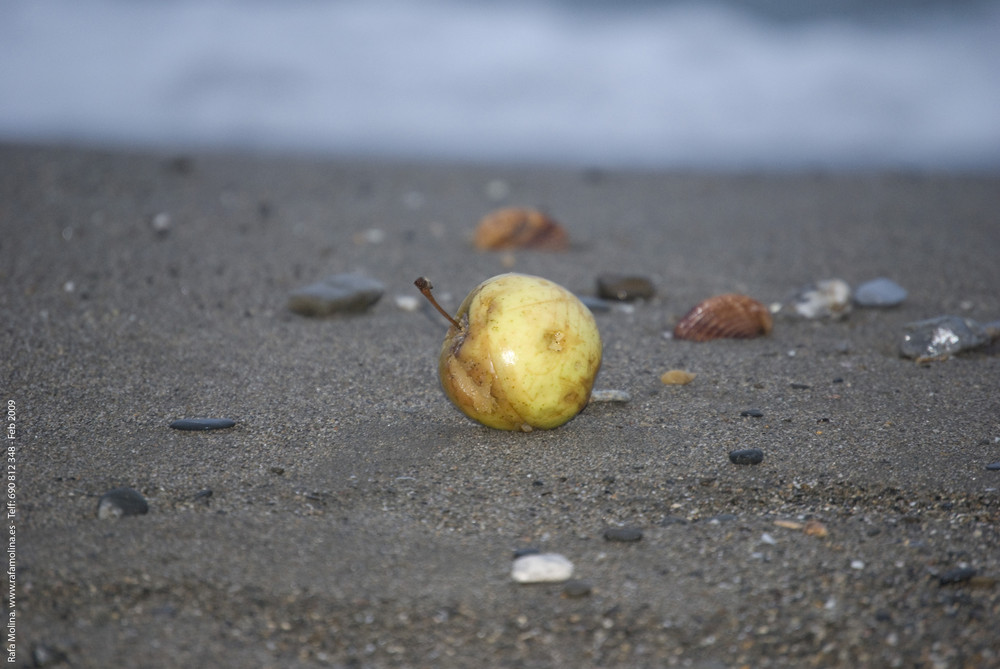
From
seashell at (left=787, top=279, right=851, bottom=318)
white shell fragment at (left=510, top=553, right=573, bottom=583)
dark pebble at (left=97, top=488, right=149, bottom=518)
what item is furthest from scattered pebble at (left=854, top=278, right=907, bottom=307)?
dark pebble at (left=97, top=488, right=149, bottom=518)

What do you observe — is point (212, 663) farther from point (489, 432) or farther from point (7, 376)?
point (7, 376)

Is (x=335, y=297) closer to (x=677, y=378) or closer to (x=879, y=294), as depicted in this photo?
(x=677, y=378)

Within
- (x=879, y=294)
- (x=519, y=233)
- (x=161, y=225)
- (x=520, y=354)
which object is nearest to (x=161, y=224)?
(x=161, y=225)

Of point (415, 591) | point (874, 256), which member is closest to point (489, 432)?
point (415, 591)

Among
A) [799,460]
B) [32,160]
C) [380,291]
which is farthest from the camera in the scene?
[32,160]

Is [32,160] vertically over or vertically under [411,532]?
over

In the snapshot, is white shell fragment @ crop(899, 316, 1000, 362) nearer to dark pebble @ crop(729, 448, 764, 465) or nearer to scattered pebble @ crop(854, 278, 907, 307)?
scattered pebble @ crop(854, 278, 907, 307)

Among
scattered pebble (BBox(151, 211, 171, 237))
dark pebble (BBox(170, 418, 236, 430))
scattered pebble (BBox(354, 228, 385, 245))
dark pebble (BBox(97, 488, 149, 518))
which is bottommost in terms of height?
dark pebble (BBox(170, 418, 236, 430))
